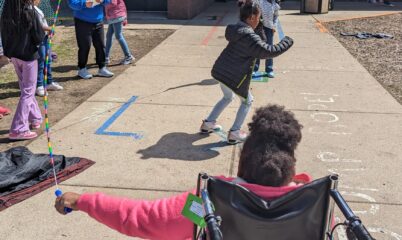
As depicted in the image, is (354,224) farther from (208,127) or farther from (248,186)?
(208,127)

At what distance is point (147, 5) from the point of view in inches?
657

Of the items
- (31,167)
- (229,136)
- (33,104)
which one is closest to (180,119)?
(229,136)

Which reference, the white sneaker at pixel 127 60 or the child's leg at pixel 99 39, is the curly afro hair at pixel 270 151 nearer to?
the child's leg at pixel 99 39

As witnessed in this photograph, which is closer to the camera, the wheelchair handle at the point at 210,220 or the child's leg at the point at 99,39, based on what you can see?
the wheelchair handle at the point at 210,220

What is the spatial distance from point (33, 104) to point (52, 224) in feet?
7.00

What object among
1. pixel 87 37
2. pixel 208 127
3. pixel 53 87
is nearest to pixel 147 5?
pixel 87 37

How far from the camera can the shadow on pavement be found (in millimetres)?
4900

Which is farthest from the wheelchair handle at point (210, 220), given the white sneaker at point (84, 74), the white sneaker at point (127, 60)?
the white sneaker at point (127, 60)

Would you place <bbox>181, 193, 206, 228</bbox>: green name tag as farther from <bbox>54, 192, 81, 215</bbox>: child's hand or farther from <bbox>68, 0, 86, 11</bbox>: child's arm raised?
<bbox>68, 0, 86, 11</bbox>: child's arm raised

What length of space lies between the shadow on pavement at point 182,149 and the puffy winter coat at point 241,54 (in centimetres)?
69

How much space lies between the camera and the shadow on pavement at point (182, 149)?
490cm

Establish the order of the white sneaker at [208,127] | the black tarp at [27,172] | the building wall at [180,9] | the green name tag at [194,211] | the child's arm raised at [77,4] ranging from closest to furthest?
the green name tag at [194,211] → the black tarp at [27,172] → the white sneaker at [208,127] → the child's arm raised at [77,4] → the building wall at [180,9]

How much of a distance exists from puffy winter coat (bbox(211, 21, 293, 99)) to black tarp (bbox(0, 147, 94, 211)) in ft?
5.37

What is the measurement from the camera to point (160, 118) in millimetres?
6004
